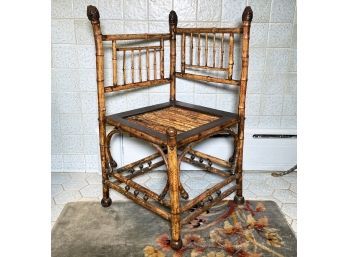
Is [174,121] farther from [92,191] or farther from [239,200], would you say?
[92,191]

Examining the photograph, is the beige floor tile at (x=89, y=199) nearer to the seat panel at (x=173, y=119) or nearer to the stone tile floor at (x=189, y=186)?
the stone tile floor at (x=189, y=186)

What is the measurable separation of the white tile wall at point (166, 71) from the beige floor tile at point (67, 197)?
29 cm

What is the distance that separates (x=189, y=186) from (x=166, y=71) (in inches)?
29.5

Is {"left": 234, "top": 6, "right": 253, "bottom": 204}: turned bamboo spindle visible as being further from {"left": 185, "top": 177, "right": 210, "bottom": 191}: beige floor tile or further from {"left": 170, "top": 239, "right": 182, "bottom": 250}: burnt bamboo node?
{"left": 170, "top": 239, "right": 182, "bottom": 250}: burnt bamboo node

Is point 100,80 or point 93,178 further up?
point 100,80

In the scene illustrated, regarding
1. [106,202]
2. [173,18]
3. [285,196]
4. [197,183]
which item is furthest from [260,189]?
[173,18]

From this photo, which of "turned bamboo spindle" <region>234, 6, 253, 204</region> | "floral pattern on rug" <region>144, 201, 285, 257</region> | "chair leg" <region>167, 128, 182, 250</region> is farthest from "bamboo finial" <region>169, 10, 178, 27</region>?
"floral pattern on rug" <region>144, 201, 285, 257</region>

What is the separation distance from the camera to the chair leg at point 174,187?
4.24 feet

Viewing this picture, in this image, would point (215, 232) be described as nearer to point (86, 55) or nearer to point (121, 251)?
point (121, 251)

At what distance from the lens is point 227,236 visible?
1.52 metres

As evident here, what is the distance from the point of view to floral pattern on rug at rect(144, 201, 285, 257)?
4.63 feet
